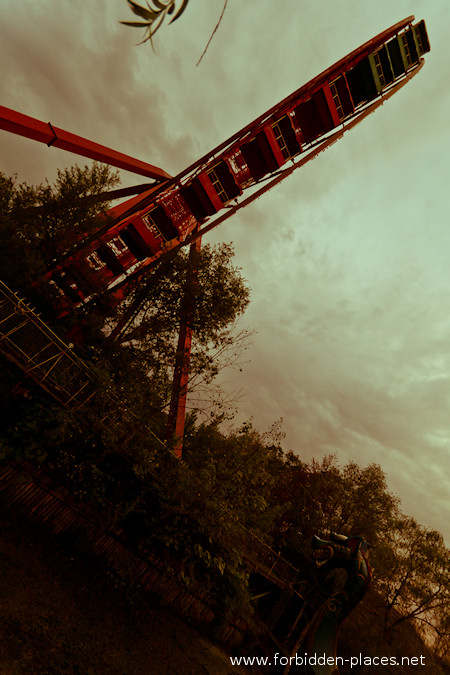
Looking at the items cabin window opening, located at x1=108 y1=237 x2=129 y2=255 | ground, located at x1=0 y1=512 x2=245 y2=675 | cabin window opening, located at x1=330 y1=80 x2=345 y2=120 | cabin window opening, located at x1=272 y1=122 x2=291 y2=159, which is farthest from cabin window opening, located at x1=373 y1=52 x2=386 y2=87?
ground, located at x1=0 y1=512 x2=245 y2=675

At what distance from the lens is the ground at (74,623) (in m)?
5.89

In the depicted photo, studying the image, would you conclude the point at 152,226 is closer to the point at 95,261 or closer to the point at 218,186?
Answer: the point at 95,261

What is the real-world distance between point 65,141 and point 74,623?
11.8 meters

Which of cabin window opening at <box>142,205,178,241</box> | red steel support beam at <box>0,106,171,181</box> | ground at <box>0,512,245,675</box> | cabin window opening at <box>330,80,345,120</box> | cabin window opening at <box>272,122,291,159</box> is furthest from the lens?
cabin window opening at <box>330,80,345,120</box>

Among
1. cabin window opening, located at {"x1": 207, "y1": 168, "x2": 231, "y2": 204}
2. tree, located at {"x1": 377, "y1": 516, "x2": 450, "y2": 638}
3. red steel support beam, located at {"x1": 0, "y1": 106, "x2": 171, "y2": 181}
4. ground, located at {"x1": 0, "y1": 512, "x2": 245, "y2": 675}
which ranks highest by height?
red steel support beam, located at {"x1": 0, "y1": 106, "x2": 171, "y2": 181}

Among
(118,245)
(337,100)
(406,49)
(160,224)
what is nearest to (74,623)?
(118,245)

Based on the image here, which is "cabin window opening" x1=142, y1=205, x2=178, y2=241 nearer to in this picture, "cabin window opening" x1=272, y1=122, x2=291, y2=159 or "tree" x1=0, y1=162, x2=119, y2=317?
"tree" x1=0, y1=162, x2=119, y2=317

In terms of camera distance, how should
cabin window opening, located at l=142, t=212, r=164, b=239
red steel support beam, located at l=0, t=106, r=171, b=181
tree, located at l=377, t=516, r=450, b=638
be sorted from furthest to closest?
tree, located at l=377, t=516, r=450, b=638
cabin window opening, located at l=142, t=212, r=164, b=239
red steel support beam, located at l=0, t=106, r=171, b=181

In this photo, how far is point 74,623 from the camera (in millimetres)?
7008

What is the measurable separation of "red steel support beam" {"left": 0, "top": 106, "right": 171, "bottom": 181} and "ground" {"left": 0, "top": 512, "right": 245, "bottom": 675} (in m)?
9.59

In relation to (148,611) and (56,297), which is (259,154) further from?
(148,611)

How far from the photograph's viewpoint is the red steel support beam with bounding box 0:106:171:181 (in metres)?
7.86

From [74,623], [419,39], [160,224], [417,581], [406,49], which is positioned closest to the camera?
[74,623]

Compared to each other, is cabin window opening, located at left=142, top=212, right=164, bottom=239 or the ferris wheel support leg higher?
cabin window opening, located at left=142, top=212, right=164, bottom=239
